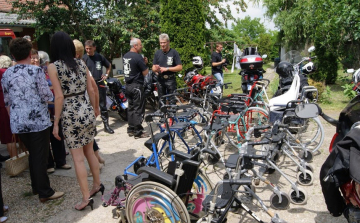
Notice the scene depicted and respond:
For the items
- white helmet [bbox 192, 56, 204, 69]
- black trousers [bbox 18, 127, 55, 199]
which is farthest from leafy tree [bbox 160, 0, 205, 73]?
black trousers [bbox 18, 127, 55, 199]

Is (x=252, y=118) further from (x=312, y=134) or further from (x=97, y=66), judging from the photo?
(x=97, y=66)

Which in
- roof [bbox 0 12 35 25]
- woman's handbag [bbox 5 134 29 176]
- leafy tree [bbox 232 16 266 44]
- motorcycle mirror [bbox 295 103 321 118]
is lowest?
woman's handbag [bbox 5 134 29 176]

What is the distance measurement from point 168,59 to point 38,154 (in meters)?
3.25

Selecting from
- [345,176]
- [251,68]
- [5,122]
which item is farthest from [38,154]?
[251,68]

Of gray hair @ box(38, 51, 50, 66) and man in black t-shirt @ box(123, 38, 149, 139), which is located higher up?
gray hair @ box(38, 51, 50, 66)

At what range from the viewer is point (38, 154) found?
128 inches

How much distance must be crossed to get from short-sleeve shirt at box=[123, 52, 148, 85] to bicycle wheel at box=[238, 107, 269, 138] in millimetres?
2009

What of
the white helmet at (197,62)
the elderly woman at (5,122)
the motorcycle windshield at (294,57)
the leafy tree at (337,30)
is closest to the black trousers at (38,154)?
the elderly woman at (5,122)

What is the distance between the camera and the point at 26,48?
125 inches

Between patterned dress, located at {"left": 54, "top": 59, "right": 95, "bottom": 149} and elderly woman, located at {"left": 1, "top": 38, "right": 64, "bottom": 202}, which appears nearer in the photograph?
patterned dress, located at {"left": 54, "top": 59, "right": 95, "bottom": 149}

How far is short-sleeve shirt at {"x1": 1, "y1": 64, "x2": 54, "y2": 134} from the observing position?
3146 millimetres

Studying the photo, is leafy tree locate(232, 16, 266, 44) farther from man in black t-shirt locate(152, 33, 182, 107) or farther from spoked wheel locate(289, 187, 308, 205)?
spoked wheel locate(289, 187, 308, 205)

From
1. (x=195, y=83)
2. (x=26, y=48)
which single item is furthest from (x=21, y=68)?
(x=195, y=83)

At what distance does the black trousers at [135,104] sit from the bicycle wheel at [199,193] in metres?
3.02
